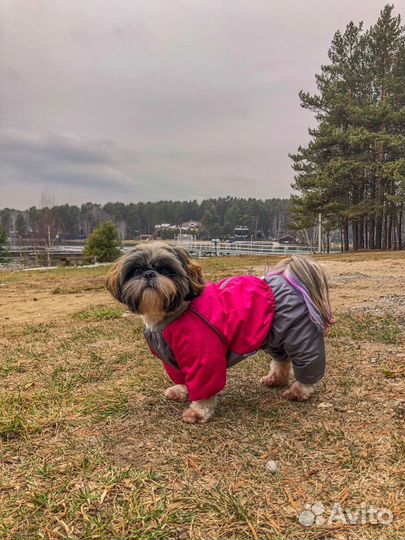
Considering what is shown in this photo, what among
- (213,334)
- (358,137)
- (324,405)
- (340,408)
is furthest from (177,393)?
(358,137)

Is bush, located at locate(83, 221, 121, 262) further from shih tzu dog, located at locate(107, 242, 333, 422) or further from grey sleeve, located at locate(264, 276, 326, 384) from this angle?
grey sleeve, located at locate(264, 276, 326, 384)

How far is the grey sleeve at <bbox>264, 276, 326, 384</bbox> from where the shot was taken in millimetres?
2869

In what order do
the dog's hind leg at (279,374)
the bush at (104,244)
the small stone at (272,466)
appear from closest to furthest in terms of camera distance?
1. the small stone at (272,466)
2. the dog's hind leg at (279,374)
3. the bush at (104,244)

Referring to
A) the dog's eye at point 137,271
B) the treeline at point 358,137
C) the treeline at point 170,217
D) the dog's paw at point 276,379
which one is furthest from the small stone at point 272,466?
the treeline at point 170,217

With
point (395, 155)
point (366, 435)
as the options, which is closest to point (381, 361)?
point (366, 435)

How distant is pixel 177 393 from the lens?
3.10 meters

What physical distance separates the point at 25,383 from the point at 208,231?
8480 centimetres

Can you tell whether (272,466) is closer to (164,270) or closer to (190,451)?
(190,451)

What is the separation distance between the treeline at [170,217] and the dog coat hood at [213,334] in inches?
3256

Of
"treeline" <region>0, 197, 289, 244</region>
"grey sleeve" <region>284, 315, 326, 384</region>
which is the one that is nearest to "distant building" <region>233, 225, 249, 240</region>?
"treeline" <region>0, 197, 289, 244</region>

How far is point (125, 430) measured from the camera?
8.45ft

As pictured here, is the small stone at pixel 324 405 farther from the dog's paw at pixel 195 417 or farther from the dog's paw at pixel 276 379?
the dog's paw at pixel 195 417

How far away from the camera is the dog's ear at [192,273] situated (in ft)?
9.25

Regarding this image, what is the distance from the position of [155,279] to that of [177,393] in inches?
38.1
